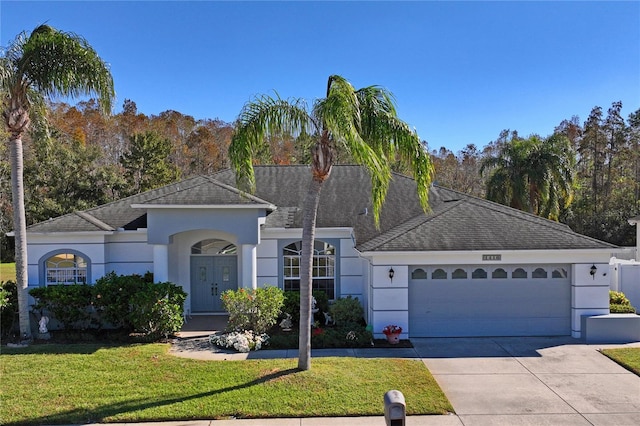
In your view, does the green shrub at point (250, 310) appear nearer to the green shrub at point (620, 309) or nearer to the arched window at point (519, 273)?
the arched window at point (519, 273)

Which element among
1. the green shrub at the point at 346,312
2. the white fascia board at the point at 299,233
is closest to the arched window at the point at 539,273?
the green shrub at the point at 346,312

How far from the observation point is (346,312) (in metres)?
13.8

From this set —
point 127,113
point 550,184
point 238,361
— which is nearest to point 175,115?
point 127,113

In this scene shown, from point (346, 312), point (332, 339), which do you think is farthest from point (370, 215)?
point (332, 339)

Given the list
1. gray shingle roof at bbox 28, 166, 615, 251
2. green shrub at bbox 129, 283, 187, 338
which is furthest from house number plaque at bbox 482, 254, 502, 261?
green shrub at bbox 129, 283, 187, 338

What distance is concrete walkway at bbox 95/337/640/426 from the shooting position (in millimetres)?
7590

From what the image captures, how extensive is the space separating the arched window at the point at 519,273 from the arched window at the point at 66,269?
1318 centimetres

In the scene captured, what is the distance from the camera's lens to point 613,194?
3744 centimetres

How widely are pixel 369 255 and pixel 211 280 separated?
6.55m

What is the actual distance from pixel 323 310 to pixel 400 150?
709 cm

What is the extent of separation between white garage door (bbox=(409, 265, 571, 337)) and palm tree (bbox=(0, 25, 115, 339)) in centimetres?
1036

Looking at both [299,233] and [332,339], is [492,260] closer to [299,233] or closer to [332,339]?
[332,339]

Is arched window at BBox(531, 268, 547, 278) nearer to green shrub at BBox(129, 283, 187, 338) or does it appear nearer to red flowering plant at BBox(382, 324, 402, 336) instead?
red flowering plant at BBox(382, 324, 402, 336)

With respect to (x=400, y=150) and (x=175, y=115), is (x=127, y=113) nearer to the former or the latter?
(x=175, y=115)
